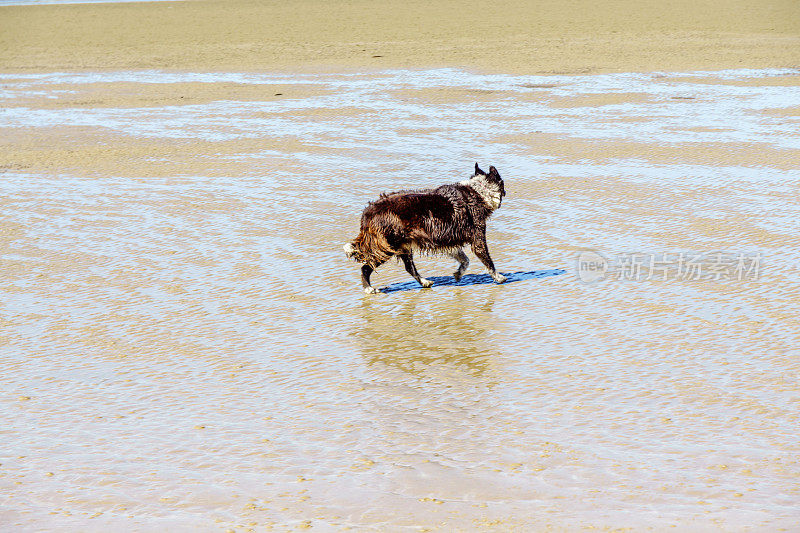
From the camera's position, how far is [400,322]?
7.58 meters

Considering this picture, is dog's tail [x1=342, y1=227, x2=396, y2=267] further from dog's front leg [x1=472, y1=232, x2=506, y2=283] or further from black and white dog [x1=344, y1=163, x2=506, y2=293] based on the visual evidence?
dog's front leg [x1=472, y1=232, x2=506, y2=283]

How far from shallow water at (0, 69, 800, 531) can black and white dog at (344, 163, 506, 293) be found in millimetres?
299

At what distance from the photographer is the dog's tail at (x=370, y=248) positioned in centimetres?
816

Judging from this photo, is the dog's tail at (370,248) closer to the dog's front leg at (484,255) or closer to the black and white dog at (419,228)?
the black and white dog at (419,228)

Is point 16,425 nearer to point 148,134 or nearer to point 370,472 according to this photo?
point 370,472

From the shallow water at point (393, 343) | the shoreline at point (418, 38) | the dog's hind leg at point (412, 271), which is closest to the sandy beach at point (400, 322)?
the shallow water at point (393, 343)

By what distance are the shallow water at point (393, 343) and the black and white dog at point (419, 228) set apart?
299mm

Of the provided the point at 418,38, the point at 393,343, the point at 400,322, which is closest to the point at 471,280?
the point at 400,322

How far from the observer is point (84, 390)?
20.8 ft

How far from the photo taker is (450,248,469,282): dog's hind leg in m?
8.48

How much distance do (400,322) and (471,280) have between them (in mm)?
1241

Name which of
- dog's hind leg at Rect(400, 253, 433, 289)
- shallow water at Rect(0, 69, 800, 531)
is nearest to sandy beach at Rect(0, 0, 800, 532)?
shallow water at Rect(0, 69, 800, 531)

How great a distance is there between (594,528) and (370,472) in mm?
Result: 1186

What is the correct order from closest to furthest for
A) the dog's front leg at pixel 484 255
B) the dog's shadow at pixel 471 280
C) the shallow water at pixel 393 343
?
the shallow water at pixel 393 343
the dog's front leg at pixel 484 255
the dog's shadow at pixel 471 280
